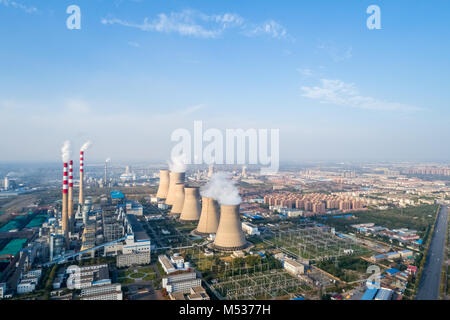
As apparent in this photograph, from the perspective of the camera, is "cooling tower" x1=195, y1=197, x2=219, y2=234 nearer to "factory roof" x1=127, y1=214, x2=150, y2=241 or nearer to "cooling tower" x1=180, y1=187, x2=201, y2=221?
"cooling tower" x1=180, y1=187, x2=201, y2=221

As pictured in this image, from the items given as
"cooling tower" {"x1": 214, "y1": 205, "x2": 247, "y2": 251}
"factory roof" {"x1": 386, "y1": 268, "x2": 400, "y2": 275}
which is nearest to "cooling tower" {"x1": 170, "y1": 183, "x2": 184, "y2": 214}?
"cooling tower" {"x1": 214, "y1": 205, "x2": 247, "y2": 251}

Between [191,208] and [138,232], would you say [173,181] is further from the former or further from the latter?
[138,232]

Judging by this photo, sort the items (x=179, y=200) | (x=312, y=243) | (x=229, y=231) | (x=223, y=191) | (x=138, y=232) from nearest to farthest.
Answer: (x=229, y=231)
(x=223, y=191)
(x=138, y=232)
(x=312, y=243)
(x=179, y=200)

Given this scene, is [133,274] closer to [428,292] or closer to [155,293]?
[155,293]

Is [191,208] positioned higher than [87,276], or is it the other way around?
[191,208]

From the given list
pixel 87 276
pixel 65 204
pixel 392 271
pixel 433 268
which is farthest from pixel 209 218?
pixel 433 268
